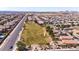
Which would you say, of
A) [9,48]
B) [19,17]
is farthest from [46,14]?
[9,48]

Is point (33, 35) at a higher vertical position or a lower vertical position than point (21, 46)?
higher

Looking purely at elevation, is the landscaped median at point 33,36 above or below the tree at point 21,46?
above

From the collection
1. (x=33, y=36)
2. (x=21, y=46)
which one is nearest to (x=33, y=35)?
(x=33, y=36)

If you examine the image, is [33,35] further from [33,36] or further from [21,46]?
[21,46]

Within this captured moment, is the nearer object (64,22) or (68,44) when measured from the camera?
(68,44)
